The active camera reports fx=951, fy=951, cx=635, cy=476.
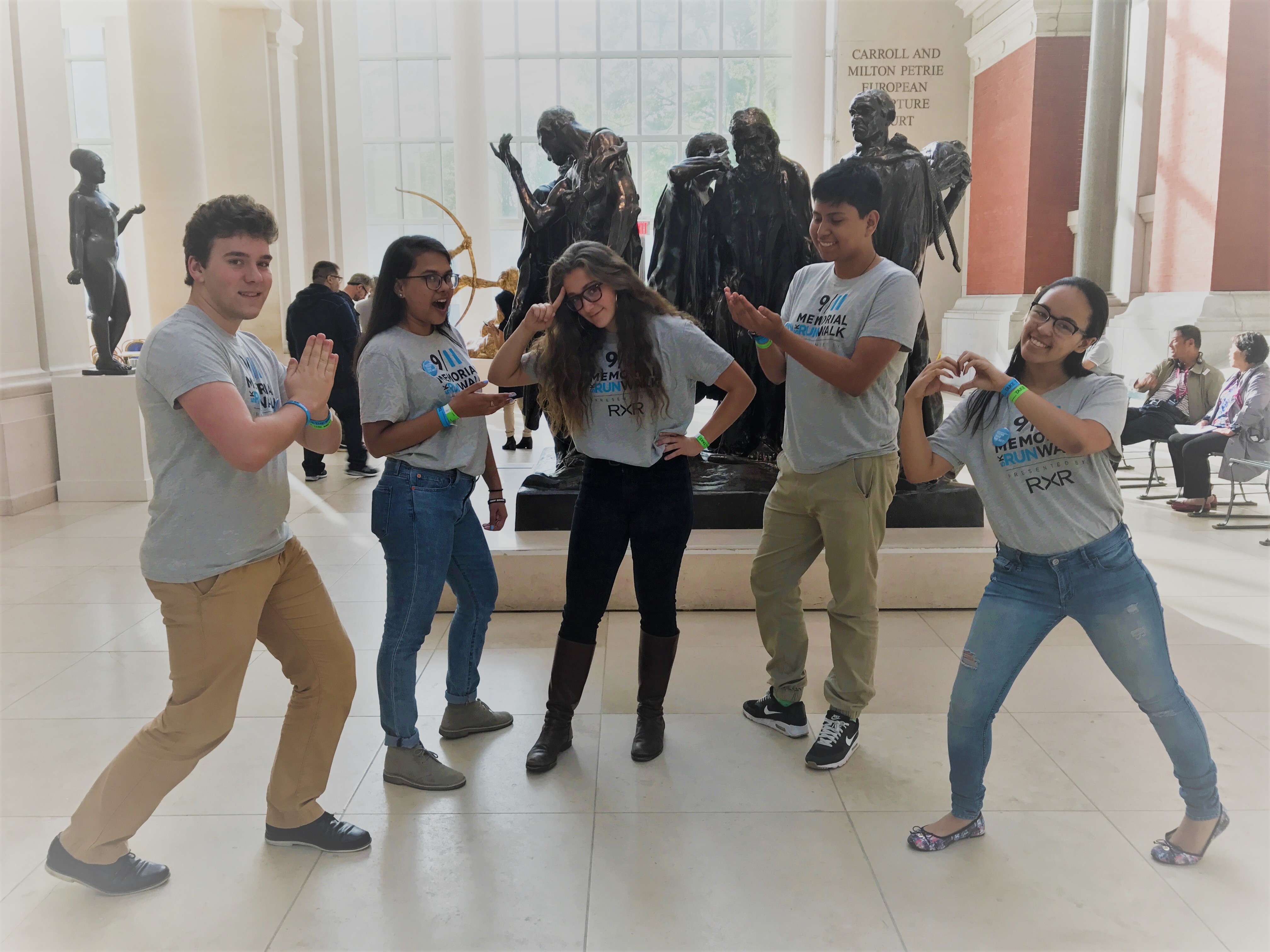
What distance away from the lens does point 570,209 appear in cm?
556

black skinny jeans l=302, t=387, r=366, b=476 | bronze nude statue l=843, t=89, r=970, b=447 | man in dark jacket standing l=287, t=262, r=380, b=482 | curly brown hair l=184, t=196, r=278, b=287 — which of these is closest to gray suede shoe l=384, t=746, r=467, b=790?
curly brown hair l=184, t=196, r=278, b=287

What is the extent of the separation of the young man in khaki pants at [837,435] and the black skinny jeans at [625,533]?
0.42 m

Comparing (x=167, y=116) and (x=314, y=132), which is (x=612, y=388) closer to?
(x=167, y=116)

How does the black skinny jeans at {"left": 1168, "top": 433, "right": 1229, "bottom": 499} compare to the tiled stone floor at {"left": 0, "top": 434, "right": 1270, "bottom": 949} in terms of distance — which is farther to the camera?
the black skinny jeans at {"left": 1168, "top": 433, "right": 1229, "bottom": 499}

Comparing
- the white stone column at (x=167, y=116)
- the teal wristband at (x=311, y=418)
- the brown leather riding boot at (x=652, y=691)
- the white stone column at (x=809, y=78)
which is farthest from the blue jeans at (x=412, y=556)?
the white stone column at (x=809, y=78)

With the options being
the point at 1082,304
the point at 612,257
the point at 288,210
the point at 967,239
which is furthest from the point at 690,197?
the point at 967,239

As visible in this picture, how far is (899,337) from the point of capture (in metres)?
2.91

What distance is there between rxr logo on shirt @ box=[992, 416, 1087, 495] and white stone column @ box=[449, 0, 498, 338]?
14.7 meters

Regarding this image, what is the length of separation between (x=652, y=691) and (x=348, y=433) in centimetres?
648

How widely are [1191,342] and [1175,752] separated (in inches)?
252

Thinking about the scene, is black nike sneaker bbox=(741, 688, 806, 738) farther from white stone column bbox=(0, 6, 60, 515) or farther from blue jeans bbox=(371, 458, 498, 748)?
white stone column bbox=(0, 6, 60, 515)

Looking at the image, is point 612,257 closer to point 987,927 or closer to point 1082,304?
point 1082,304

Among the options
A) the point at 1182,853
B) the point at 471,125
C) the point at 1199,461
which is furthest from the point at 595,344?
the point at 471,125

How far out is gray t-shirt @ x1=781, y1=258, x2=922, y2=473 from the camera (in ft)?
9.65
